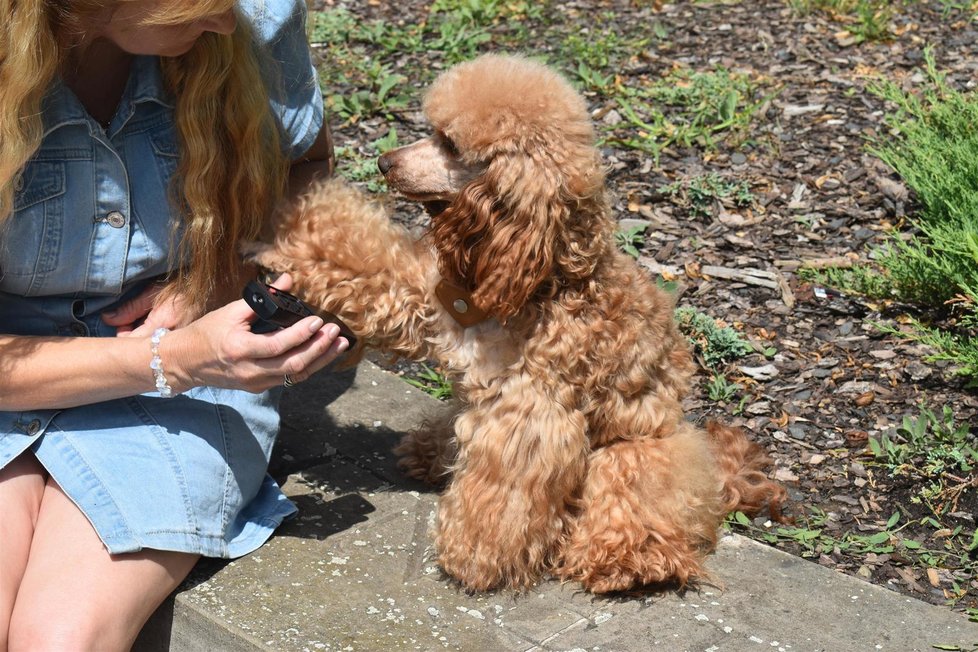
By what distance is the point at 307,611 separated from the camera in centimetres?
280

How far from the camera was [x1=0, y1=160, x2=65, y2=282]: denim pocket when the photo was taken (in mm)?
2664

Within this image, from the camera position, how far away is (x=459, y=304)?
9.51 ft

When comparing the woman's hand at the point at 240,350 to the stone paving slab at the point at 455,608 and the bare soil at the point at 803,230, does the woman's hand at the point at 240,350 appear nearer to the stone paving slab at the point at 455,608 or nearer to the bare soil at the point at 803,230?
the stone paving slab at the point at 455,608

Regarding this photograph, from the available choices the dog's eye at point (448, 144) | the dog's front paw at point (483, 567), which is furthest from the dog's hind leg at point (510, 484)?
the dog's eye at point (448, 144)

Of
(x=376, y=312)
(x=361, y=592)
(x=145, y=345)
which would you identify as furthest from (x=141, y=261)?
(x=361, y=592)

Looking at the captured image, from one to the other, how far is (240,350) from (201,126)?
59 centimetres

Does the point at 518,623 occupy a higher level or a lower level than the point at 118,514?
lower

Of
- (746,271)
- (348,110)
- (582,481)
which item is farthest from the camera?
(348,110)

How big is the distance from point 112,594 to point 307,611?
0.48 m

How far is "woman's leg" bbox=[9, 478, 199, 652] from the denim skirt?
0.14ft

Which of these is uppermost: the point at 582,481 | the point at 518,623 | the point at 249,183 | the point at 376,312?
the point at 249,183

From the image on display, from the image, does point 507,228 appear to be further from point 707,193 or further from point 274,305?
point 707,193

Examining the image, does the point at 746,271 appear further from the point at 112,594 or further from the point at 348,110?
the point at 112,594

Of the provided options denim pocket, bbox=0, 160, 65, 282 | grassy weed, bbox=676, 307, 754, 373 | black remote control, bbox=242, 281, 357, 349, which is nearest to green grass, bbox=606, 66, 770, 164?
grassy weed, bbox=676, 307, 754, 373
